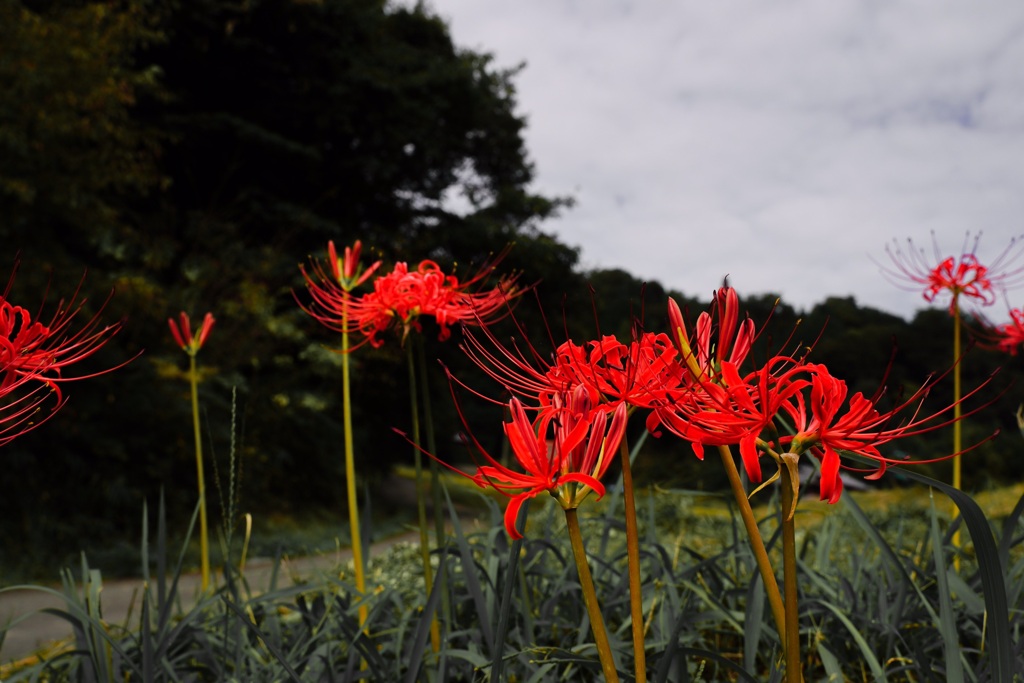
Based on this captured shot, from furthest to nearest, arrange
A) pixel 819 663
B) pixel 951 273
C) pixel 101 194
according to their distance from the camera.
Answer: pixel 101 194, pixel 951 273, pixel 819 663

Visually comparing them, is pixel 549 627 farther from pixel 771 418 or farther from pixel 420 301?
pixel 771 418

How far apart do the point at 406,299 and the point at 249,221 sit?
541 inches

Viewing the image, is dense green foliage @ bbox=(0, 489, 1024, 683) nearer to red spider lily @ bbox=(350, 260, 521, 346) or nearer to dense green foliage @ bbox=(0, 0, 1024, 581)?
red spider lily @ bbox=(350, 260, 521, 346)

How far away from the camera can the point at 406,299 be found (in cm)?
211

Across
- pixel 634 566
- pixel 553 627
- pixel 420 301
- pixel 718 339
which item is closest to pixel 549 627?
pixel 553 627

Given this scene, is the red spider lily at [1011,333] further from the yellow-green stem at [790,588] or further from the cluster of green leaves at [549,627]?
the yellow-green stem at [790,588]

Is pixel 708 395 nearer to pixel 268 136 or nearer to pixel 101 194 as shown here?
pixel 101 194

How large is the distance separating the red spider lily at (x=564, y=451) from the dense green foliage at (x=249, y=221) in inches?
264

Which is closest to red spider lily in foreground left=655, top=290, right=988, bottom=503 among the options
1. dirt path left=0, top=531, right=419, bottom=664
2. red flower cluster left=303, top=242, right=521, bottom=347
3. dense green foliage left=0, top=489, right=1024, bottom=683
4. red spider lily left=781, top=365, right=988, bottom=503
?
red spider lily left=781, top=365, right=988, bottom=503

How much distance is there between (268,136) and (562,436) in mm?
14685

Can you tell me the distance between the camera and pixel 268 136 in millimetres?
14375

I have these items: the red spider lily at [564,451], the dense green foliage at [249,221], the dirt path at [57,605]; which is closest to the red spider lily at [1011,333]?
the red spider lily at [564,451]

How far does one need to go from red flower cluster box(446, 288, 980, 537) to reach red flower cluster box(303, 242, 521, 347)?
2.87 feet

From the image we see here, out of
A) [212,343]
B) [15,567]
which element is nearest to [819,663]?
[15,567]
